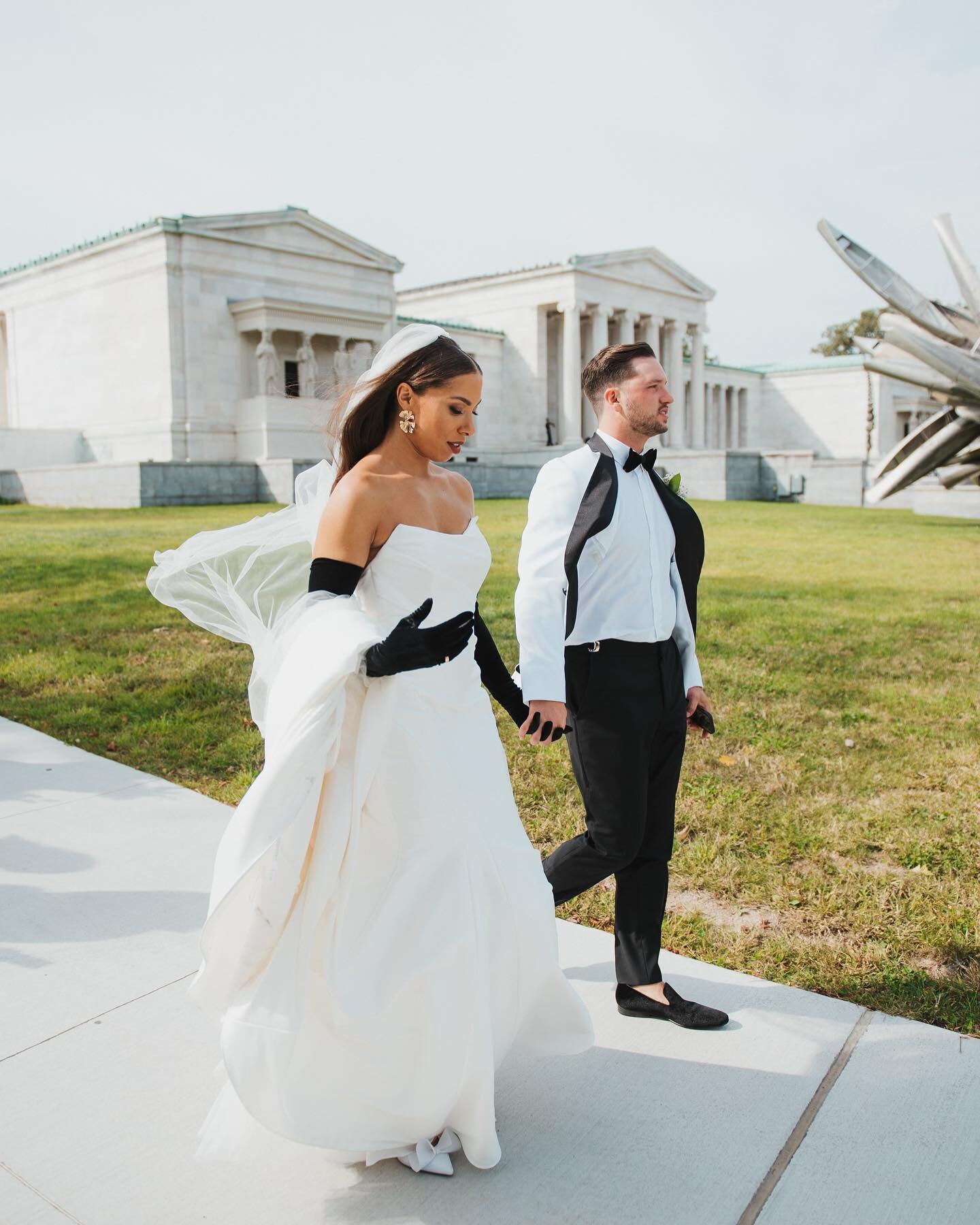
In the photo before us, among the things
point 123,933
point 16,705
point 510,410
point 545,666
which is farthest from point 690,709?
point 510,410

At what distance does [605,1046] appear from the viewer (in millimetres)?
3191

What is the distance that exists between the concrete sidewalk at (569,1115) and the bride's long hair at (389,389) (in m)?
1.78

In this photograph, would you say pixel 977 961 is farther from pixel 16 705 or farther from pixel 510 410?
pixel 510 410

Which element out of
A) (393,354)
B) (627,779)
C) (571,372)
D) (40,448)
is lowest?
(627,779)

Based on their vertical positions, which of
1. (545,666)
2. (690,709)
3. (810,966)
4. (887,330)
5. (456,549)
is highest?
(887,330)

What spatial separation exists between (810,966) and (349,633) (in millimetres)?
2268

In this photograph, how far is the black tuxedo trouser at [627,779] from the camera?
10.5 feet

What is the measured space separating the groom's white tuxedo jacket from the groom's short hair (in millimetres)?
179

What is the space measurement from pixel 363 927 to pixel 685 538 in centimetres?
170

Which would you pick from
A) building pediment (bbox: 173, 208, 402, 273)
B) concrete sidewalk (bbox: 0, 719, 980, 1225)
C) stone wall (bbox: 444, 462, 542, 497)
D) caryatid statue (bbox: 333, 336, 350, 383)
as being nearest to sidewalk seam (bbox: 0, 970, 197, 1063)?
concrete sidewalk (bbox: 0, 719, 980, 1225)

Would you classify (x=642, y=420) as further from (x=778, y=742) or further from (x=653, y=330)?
(x=653, y=330)

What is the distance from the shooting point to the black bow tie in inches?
133

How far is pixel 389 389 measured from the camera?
2807 mm

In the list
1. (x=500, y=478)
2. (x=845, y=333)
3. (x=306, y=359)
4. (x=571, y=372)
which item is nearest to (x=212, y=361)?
(x=306, y=359)
